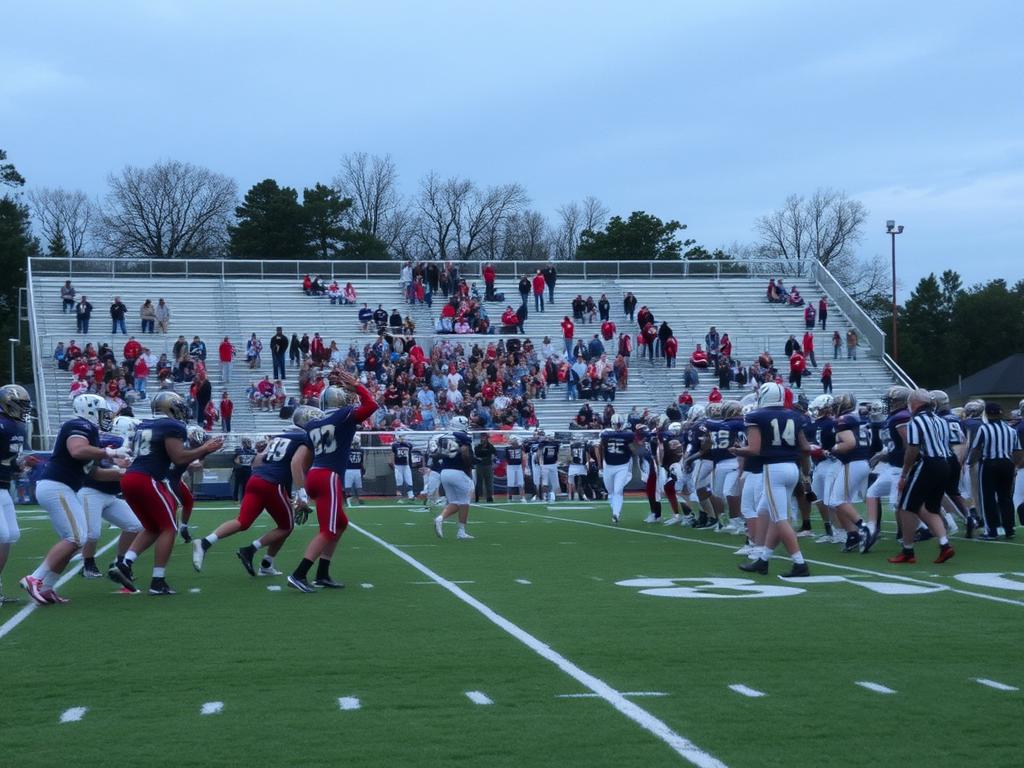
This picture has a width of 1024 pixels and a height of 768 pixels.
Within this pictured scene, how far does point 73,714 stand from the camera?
6.09 meters

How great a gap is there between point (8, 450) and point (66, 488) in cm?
56

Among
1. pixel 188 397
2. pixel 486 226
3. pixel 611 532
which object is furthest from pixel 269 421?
pixel 486 226

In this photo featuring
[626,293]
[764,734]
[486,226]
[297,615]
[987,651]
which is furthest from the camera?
[486,226]

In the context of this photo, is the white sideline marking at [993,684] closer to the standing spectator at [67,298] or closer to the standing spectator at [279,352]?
the standing spectator at [279,352]

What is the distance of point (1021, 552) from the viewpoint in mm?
13938

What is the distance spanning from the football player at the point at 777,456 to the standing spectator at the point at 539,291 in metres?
29.3

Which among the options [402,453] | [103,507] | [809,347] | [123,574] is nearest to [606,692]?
[123,574]

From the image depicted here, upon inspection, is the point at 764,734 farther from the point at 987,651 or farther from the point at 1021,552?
the point at 1021,552

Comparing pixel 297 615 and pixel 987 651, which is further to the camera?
pixel 297 615

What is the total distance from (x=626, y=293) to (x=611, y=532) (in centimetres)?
2456

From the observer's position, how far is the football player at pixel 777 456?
11.1 meters

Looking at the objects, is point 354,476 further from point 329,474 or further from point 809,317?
point 809,317

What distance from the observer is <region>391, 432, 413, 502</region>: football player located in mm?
29266

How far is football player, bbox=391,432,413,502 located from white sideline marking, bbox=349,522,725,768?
60.3 feet
